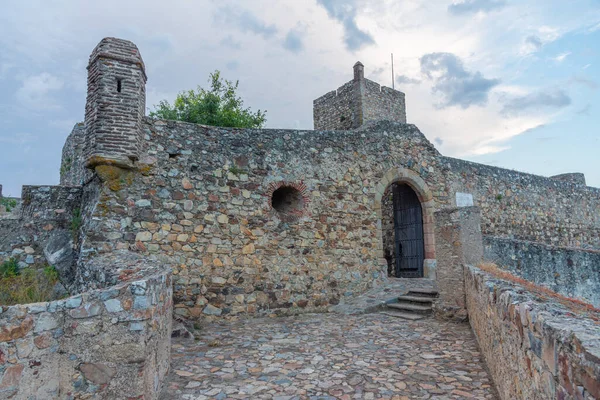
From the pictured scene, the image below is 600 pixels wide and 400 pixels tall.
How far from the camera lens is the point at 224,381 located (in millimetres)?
4348

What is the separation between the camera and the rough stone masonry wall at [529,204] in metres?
13.2

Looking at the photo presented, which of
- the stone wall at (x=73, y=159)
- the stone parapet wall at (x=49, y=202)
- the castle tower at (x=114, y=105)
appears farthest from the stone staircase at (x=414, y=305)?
the stone wall at (x=73, y=159)

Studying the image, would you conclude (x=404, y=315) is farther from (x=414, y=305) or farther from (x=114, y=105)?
(x=114, y=105)

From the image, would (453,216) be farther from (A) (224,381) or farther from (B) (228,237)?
(A) (224,381)

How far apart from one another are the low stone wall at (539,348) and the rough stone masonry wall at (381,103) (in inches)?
540

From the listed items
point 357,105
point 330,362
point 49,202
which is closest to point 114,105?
point 49,202

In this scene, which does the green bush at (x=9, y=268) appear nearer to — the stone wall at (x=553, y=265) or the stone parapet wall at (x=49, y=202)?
the stone parapet wall at (x=49, y=202)

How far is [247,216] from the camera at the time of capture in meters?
7.84

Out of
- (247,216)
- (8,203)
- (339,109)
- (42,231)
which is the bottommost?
(42,231)

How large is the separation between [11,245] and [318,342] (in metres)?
5.48

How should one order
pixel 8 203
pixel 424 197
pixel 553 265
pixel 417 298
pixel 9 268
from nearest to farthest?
pixel 9 268 → pixel 417 298 → pixel 553 265 → pixel 424 197 → pixel 8 203

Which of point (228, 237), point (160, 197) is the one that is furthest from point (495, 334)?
point (160, 197)

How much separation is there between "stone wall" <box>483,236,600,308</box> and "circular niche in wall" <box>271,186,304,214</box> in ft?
14.6

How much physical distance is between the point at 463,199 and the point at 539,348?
35.5 ft
